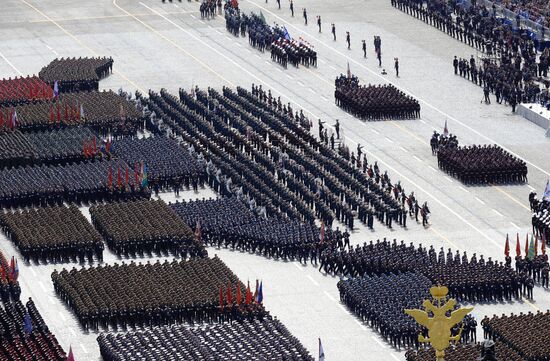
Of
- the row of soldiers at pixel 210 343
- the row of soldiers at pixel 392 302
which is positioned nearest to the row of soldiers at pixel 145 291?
the row of soldiers at pixel 210 343

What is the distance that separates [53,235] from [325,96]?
3354 cm

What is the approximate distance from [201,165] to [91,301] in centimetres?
2120

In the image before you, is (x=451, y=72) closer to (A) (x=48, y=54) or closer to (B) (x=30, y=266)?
(A) (x=48, y=54)

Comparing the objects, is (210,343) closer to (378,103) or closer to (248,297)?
(248,297)

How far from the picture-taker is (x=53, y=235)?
82.4 meters

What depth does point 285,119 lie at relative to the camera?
102 metres

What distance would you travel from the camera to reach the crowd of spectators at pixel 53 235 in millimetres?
81438

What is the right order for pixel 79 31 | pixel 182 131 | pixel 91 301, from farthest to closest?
1. pixel 79 31
2. pixel 182 131
3. pixel 91 301

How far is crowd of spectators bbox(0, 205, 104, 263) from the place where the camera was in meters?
81.4

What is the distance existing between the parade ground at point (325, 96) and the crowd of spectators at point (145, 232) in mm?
1009

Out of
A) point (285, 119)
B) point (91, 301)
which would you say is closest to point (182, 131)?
point (285, 119)

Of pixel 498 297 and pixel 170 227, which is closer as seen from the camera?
pixel 498 297

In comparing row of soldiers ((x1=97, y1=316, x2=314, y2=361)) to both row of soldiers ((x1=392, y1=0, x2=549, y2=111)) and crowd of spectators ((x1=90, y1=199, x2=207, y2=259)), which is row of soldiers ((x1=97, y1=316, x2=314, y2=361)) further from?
row of soldiers ((x1=392, y1=0, x2=549, y2=111))

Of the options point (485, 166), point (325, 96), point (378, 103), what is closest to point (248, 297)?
point (485, 166)
